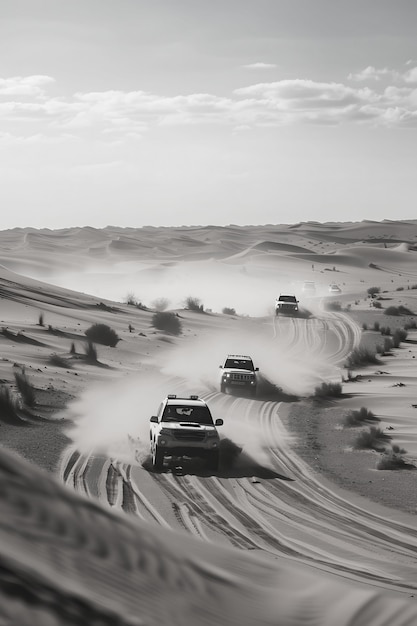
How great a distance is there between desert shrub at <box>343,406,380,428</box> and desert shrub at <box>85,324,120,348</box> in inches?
837

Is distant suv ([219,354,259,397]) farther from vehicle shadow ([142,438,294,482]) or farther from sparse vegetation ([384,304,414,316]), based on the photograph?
sparse vegetation ([384,304,414,316])

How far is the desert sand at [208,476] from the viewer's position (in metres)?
1.50

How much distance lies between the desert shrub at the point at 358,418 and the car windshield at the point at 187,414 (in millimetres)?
7880

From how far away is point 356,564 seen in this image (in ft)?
39.5

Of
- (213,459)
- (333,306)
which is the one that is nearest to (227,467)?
(213,459)

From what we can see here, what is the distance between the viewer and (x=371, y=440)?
23.3 metres

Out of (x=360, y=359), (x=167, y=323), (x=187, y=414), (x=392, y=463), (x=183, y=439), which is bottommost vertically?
(x=360, y=359)

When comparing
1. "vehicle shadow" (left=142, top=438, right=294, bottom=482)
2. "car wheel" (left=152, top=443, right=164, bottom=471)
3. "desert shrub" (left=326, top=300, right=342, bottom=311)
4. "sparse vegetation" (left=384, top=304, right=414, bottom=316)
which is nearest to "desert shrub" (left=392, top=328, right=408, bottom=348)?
"sparse vegetation" (left=384, top=304, right=414, bottom=316)

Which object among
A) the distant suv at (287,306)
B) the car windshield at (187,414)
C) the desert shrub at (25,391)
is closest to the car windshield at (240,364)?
the desert shrub at (25,391)

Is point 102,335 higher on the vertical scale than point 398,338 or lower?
higher

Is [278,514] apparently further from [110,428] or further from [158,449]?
[110,428]

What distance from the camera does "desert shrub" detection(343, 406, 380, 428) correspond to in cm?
2686

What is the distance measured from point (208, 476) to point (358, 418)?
9.49 m

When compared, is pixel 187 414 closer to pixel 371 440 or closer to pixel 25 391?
pixel 371 440
